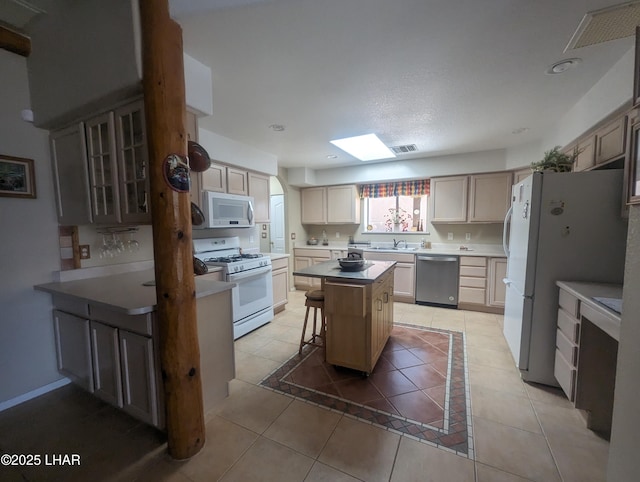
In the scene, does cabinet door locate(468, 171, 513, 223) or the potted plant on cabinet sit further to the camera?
cabinet door locate(468, 171, 513, 223)

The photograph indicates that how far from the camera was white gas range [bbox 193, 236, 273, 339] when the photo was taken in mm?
2998

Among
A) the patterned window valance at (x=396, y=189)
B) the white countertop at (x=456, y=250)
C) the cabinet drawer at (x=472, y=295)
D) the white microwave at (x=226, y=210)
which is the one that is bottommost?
the cabinet drawer at (x=472, y=295)

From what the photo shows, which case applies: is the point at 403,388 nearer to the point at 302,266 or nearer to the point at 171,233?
the point at 171,233

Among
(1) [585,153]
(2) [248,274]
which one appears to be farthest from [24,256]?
(1) [585,153]

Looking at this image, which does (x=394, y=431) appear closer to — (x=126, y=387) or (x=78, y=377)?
(x=126, y=387)

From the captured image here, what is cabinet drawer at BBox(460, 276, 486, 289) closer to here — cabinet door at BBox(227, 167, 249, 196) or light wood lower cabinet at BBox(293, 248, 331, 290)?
light wood lower cabinet at BBox(293, 248, 331, 290)

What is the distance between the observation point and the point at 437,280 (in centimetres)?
414

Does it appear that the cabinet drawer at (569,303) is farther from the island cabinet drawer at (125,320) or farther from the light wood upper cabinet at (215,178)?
the light wood upper cabinet at (215,178)

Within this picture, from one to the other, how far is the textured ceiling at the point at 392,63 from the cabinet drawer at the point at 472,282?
2108 mm

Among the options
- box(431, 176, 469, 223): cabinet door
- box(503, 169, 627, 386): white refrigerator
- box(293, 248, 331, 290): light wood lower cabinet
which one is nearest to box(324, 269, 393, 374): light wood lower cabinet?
box(503, 169, 627, 386): white refrigerator

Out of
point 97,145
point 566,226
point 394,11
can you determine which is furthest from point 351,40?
point 566,226

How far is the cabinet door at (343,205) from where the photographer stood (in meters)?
5.15

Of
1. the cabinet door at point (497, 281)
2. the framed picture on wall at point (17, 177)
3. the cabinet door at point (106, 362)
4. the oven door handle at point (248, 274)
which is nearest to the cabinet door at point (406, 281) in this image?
the cabinet door at point (497, 281)

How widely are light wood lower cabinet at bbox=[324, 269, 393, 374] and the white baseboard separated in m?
2.30
